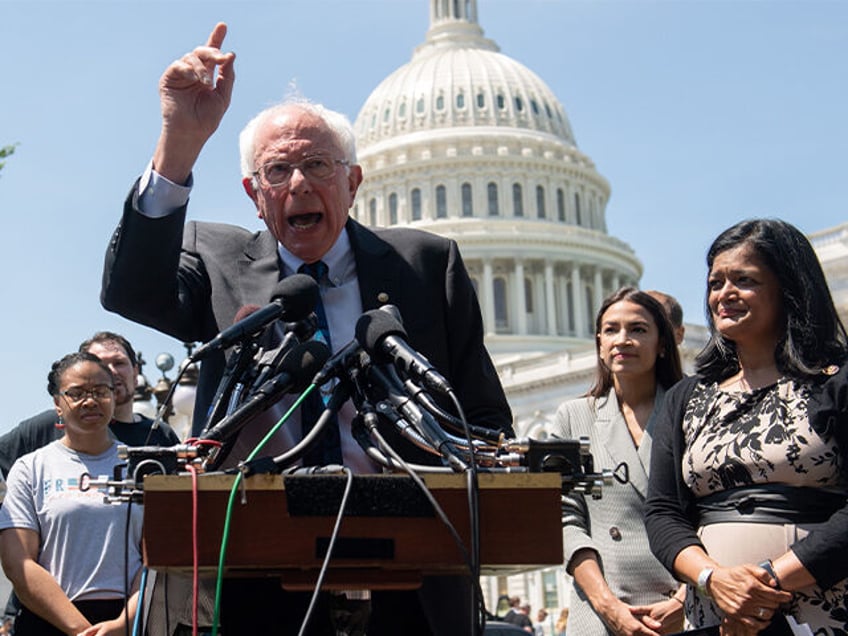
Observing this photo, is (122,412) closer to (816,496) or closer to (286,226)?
(286,226)

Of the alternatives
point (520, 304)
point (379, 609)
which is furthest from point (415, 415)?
point (520, 304)

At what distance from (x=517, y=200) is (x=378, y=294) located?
78600 mm

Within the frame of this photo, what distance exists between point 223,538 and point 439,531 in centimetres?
40

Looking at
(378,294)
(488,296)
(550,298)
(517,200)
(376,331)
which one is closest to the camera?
(376,331)

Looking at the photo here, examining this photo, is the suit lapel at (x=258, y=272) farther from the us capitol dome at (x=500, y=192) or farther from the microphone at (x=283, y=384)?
the us capitol dome at (x=500, y=192)

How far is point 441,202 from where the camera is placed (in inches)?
3162

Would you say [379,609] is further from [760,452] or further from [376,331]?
[760,452]

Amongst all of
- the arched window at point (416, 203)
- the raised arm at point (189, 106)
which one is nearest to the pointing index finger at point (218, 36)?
the raised arm at point (189, 106)

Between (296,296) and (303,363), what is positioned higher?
(296,296)

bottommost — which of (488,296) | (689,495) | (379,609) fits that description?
(379,609)

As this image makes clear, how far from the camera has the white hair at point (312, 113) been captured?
11.5 feet

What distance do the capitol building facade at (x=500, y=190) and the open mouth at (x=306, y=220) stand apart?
7151 cm

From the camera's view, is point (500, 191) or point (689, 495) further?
point (500, 191)

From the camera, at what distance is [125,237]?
123 inches
